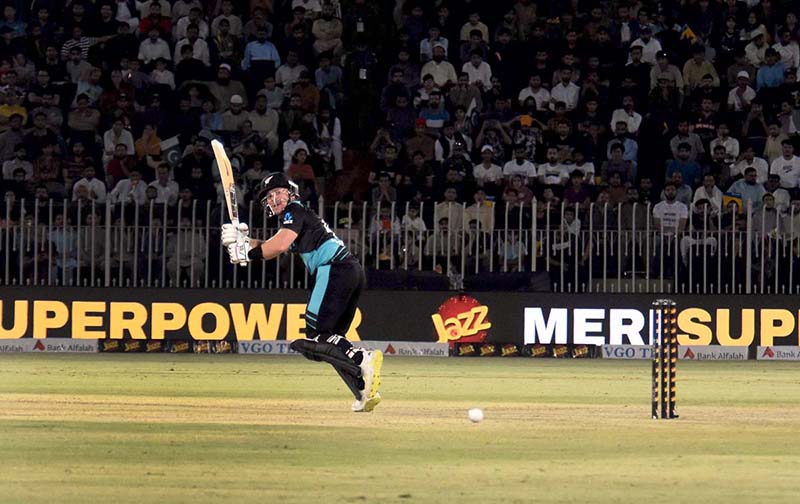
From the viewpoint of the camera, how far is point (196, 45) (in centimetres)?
2720

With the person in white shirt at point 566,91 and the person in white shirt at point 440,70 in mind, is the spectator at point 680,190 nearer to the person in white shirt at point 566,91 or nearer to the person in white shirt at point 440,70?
the person in white shirt at point 566,91

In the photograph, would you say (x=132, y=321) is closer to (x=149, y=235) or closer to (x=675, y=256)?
(x=149, y=235)

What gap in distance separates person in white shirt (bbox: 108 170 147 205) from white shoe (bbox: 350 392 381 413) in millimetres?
10740

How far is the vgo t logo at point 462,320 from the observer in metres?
23.5

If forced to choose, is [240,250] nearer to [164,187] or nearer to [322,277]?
[322,277]

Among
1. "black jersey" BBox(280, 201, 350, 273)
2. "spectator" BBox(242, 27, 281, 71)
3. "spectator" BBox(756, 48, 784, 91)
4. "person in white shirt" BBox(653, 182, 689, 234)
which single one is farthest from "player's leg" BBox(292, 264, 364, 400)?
"spectator" BBox(756, 48, 784, 91)

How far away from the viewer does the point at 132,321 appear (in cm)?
2347

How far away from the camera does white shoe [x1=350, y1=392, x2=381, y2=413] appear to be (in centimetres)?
1363

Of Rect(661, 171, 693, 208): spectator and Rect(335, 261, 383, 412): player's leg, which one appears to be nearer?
Rect(335, 261, 383, 412): player's leg

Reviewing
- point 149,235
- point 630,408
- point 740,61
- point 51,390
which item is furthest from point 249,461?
point 740,61

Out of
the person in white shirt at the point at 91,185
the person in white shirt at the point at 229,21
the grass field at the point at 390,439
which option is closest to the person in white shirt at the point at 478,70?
the person in white shirt at the point at 229,21

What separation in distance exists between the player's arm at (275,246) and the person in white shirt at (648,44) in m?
15.1

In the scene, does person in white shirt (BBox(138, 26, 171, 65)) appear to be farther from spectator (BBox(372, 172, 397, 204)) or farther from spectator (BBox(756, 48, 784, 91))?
spectator (BBox(756, 48, 784, 91))

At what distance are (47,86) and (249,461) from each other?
1784 centimetres
